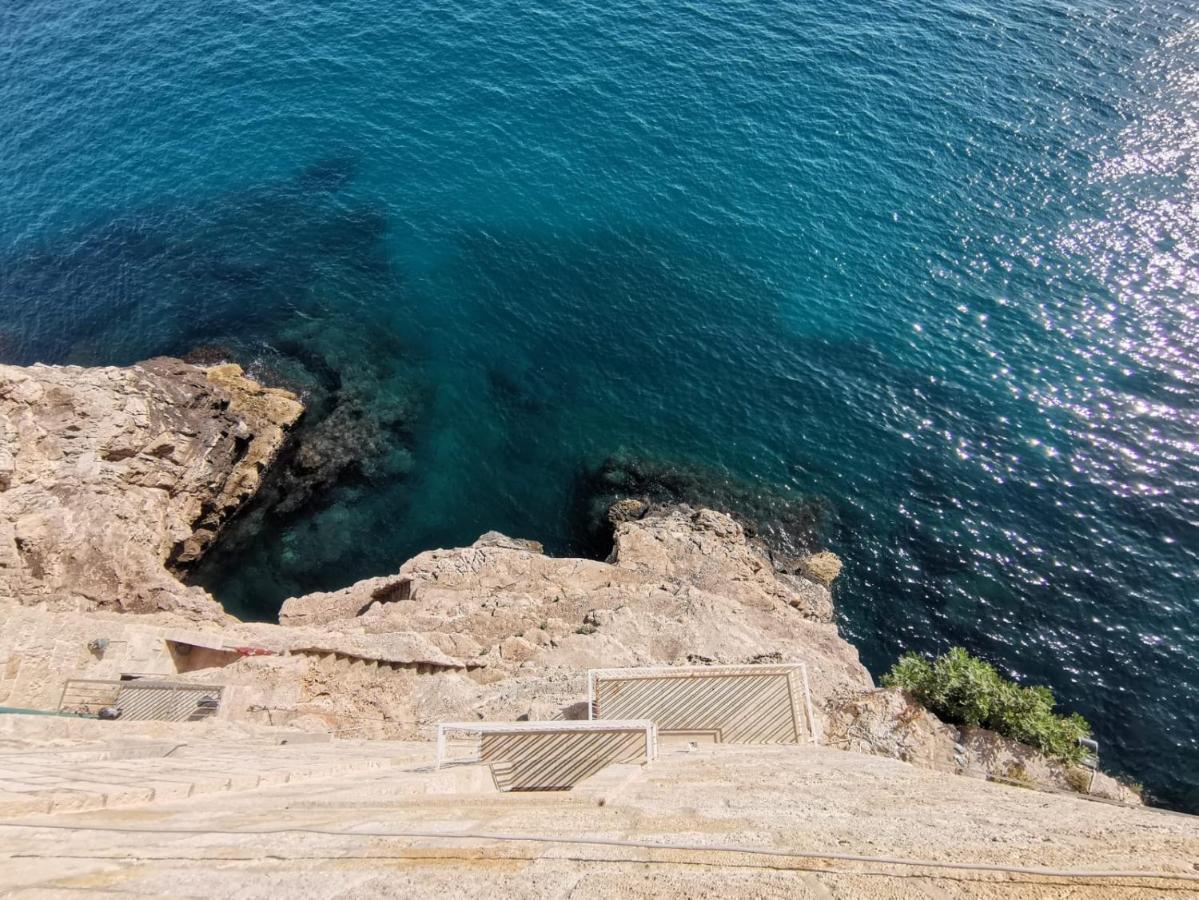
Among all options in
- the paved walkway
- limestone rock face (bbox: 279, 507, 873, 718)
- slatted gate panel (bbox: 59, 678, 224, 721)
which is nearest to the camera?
the paved walkway

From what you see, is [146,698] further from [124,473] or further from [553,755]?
[124,473]

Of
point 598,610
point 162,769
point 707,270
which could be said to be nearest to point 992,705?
point 598,610

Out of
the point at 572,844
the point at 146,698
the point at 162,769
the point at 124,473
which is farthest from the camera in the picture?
the point at 124,473

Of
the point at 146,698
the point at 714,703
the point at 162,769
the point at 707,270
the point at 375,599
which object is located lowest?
the point at 375,599

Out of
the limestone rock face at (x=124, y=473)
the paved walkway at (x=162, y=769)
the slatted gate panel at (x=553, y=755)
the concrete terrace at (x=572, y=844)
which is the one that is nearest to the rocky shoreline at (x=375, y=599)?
the limestone rock face at (x=124, y=473)

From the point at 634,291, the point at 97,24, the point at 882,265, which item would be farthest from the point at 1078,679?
the point at 97,24

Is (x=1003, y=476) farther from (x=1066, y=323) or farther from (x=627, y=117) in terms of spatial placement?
(x=627, y=117)

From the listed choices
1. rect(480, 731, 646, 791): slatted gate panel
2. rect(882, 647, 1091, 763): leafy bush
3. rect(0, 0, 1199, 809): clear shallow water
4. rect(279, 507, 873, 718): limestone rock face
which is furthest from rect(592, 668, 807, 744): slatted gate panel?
rect(0, 0, 1199, 809): clear shallow water

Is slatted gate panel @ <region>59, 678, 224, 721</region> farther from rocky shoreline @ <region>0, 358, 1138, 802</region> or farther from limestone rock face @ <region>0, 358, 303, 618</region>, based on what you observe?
limestone rock face @ <region>0, 358, 303, 618</region>
